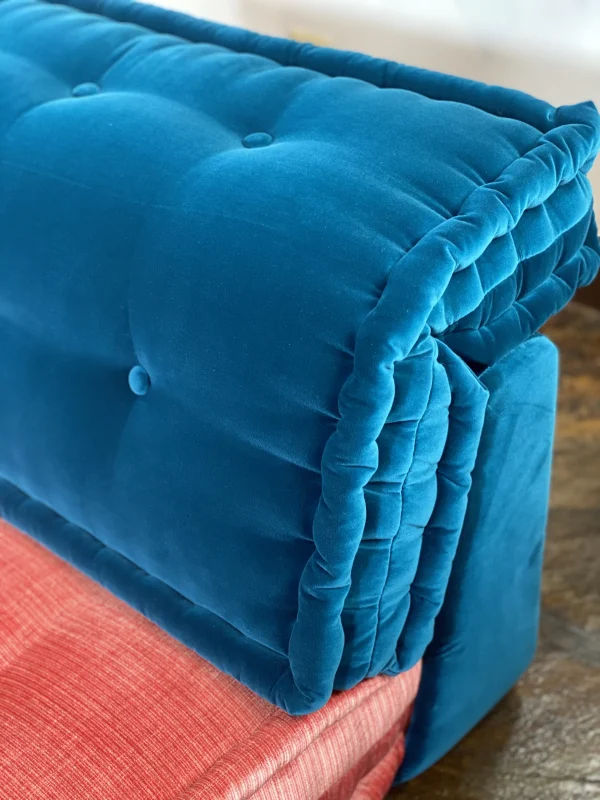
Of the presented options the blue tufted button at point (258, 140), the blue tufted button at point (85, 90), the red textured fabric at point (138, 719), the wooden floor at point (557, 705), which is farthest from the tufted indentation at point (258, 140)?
the wooden floor at point (557, 705)

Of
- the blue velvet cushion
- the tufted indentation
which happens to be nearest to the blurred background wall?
the blue velvet cushion

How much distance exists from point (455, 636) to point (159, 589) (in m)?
0.30

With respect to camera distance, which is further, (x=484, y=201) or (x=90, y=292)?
(x=90, y=292)

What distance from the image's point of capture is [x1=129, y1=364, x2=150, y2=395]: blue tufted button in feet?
2.49

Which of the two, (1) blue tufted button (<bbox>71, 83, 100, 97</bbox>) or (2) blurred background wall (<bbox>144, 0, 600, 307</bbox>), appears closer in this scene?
(1) blue tufted button (<bbox>71, 83, 100, 97</bbox>)

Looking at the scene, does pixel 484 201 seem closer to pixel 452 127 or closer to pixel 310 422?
pixel 452 127

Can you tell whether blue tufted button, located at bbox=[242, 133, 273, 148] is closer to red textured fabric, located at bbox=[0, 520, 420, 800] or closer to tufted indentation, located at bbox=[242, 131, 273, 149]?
tufted indentation, located at bbox=[242, 131, 273, 149]

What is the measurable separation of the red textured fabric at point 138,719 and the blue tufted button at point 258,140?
0.47m

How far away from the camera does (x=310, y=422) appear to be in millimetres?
644

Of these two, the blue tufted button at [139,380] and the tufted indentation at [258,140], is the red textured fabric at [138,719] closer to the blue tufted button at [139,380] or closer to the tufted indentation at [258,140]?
the blue tufted button at [139,380]

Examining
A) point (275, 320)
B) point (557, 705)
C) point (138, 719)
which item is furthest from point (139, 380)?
point (557, 705)

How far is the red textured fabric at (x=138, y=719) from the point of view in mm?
694

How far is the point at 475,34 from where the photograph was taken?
1.21 metres

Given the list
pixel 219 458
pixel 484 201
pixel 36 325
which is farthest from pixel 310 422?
pixel 36 325
